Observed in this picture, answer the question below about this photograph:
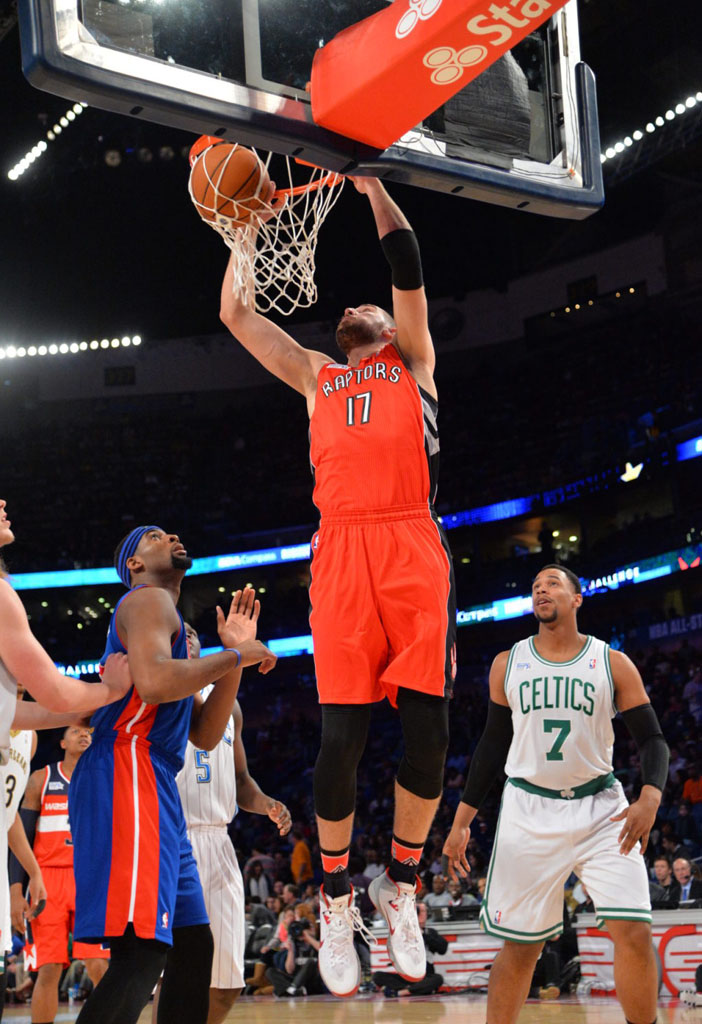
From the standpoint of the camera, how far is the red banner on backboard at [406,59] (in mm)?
3549

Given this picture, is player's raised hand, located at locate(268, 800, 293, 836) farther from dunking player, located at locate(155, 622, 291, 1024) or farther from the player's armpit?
the player's armpit

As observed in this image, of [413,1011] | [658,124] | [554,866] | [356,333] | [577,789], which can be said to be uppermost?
[658,124]

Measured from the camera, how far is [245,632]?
471 cm

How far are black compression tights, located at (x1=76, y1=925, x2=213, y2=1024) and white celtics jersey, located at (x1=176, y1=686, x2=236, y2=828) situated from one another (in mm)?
1394

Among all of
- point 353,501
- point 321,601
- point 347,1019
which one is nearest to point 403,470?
point 353,501

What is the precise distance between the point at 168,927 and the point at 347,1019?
5.59 metres

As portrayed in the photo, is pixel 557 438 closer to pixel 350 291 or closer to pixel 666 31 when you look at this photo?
→ pixel 350 291

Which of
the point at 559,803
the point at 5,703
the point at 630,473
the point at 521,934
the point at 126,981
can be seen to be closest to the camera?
the point at 5,703

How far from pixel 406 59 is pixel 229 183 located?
1.12m

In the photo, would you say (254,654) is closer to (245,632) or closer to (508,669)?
(245,632)

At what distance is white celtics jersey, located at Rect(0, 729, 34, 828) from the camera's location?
18.3 feet

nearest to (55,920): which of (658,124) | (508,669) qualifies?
(508,669)

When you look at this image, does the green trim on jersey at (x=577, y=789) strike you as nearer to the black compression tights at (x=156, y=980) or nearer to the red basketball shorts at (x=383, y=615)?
the red basketball shorts at (x=383, y=615)

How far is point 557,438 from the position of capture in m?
24.2
